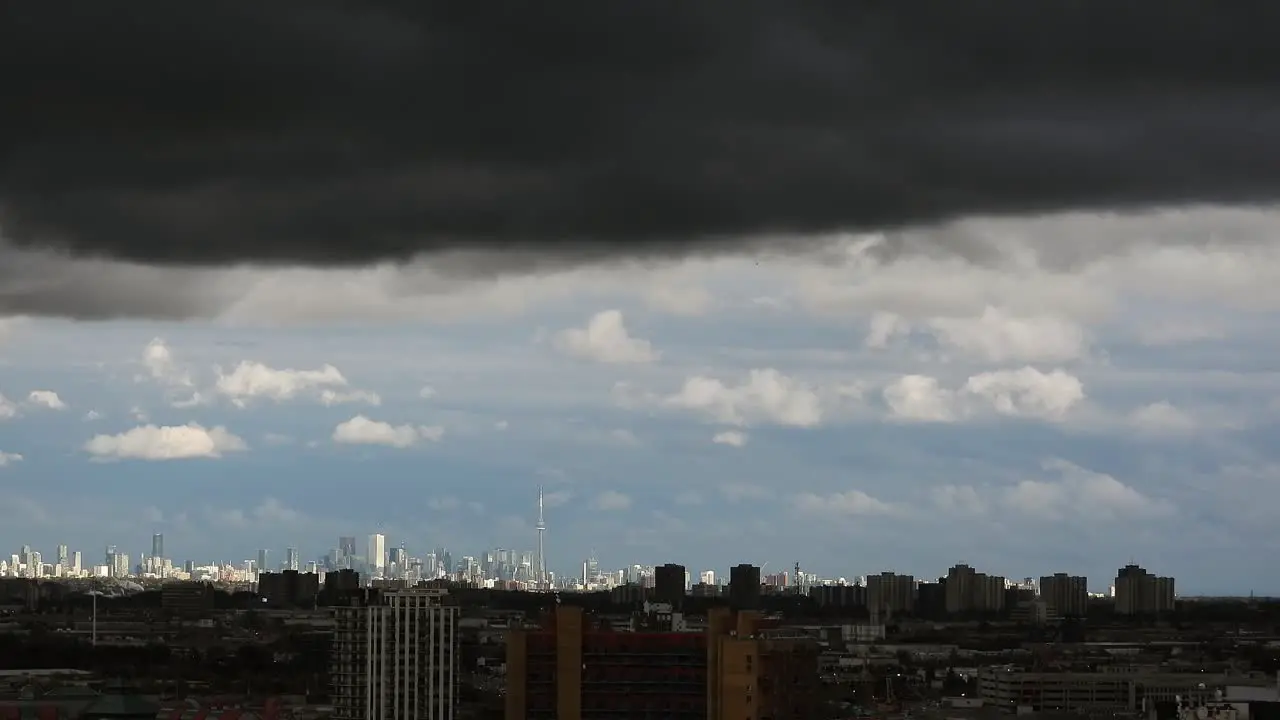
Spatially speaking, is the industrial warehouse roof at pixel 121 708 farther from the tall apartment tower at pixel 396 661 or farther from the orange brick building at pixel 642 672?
the orange brick building at pixel 642 672

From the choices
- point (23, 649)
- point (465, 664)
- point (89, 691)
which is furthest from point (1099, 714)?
point (23, 649)

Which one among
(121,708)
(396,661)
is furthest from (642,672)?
(121,708)

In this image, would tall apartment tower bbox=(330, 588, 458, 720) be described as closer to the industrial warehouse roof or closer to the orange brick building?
the orange brick building

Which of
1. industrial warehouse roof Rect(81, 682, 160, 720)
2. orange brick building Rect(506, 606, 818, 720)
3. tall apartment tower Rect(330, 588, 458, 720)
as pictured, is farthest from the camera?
industrial warehouse roof Rect(81, 682, 160, 720)

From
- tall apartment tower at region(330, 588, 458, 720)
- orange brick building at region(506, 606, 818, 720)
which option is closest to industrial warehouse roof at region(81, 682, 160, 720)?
tall apartment tower at region(330, 588, 458, 720)

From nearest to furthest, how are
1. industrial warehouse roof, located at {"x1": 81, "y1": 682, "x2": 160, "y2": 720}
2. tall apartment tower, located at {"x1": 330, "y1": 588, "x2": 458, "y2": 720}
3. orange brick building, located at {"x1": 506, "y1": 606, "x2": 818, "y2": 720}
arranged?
1. orange brick building, located at {"x1": 506, "y1": 606, "x2": 818, "y2": 720}
2. tall apartment tower, located at {"x1": 330, "y1": 588, "x2": 458, "y2": 720}
3. industrial warehouse roof, located at {"x1": 81, "y1": 682, "x2": 160, "y2": 720}

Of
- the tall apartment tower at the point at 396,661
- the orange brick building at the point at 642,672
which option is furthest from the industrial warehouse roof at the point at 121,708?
the orange brick building at the point at 642,672

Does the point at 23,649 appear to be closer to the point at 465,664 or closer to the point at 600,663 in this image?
the point at 465,664

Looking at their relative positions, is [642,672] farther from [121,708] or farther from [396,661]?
[121,708]
